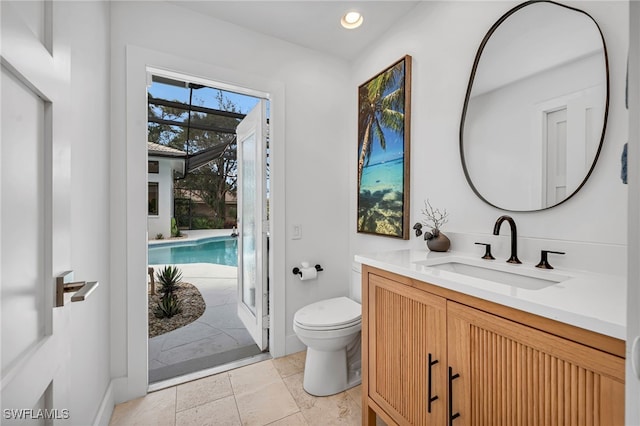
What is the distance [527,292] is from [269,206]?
1.72 m

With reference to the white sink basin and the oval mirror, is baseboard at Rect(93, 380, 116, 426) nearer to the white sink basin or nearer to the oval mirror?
the white sink basin

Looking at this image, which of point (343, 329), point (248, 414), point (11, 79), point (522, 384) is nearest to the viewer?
point (11, 79)

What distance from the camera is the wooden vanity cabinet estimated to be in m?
0.68

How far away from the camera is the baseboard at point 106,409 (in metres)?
1.39

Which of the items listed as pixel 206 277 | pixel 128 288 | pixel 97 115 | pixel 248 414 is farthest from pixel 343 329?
pixel 206 277

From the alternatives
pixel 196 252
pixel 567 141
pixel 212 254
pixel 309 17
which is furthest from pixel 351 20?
pixel 196 252

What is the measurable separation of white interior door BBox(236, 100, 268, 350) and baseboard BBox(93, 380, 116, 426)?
0.97 meters

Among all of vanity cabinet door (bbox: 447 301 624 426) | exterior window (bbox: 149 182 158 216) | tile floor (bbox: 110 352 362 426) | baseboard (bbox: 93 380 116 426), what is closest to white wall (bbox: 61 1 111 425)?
baseboard (bbox: 93 380 116 426)

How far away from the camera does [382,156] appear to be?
2.06m

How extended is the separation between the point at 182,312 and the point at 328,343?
220cm

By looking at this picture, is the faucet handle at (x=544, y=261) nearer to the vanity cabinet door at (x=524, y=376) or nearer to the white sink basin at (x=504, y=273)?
the white sink basin at (x=504, y=273)

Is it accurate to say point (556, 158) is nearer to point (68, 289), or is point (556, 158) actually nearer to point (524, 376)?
point (524, 376)

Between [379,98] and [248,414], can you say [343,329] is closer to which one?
[248,414]

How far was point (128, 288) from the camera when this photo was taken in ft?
5.58
